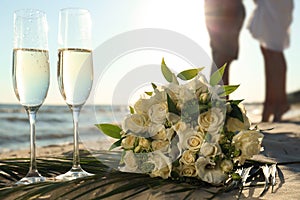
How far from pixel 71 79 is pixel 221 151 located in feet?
1.81

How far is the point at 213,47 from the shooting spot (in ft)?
16.0

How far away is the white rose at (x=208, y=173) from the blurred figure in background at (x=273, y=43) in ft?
13.3

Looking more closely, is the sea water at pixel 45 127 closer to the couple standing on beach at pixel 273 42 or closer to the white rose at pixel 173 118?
the couple standing on beach at pixel 273 42

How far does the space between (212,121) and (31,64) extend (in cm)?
62

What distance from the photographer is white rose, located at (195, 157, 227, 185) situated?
1399 millimetres

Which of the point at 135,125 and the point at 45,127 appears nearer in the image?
the point at 135,125

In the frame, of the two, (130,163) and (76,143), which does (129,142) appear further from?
(76,143)

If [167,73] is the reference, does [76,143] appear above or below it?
below

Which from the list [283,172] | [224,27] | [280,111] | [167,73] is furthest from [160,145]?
[280,111]

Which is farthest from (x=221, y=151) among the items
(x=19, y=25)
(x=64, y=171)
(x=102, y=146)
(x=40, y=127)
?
(x=40, y=127)

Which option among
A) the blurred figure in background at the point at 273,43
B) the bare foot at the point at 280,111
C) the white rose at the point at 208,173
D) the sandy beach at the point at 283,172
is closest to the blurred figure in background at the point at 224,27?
the blurred figure in background at the point at 273,43

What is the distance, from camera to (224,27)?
486 centimetres

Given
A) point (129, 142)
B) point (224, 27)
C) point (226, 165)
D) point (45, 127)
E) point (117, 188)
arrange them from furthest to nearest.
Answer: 1. point (45, 127)
2. point (224, 27)
3. point (129, 142)
4. point (226, 165)
5. point (117, 188)

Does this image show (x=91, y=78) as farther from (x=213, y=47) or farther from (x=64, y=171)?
(x=213, y=47)
